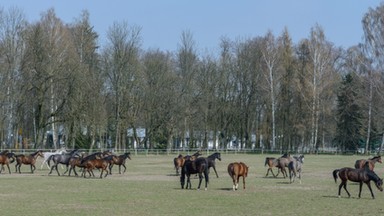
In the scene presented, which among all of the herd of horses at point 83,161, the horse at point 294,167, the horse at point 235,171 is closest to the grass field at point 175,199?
the horse at point 235,171

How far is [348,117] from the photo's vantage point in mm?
88750

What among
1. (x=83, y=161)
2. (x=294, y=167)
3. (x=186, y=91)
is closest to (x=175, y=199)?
(x=294, y=167)

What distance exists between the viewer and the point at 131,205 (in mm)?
20531

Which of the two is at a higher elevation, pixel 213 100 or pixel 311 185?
pixel 213 100

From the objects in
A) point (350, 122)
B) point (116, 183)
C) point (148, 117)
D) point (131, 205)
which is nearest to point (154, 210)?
point (131, 205)

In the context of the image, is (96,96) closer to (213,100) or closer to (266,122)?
(213,100)

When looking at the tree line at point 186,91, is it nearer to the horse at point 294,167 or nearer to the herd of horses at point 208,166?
the herd of horses at point 208,166

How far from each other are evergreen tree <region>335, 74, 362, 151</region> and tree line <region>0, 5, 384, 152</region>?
0.52 ft

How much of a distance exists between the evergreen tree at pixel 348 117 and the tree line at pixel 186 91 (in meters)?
0.16

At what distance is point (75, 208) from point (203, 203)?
4550 millimetres

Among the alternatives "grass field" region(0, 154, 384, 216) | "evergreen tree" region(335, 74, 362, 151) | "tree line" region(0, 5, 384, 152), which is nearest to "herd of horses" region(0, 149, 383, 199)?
"grass field" region(0, 154, 384, 216)

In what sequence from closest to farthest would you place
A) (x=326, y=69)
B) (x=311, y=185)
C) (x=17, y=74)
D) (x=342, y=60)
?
(x=311, y=185)
(x=17, y=74)
(x=326, y=69)
(x=342, y=60)

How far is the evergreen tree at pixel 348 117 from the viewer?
287ft

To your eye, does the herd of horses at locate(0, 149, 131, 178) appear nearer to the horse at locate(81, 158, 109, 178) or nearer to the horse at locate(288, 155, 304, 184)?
the horse at locate(81, 158, 109, 178)
